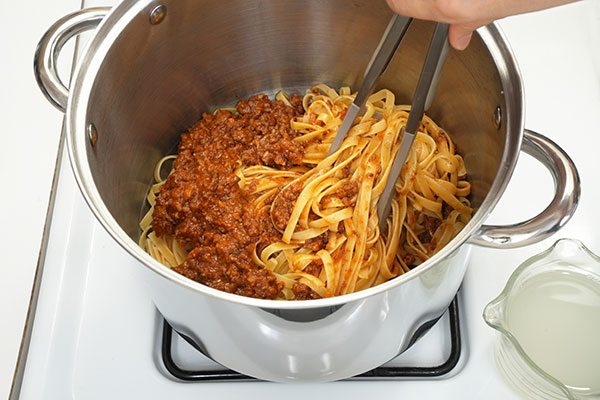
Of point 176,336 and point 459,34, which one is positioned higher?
point 459,34

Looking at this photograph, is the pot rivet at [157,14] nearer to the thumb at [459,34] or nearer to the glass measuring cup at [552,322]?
the thumb at [459,34]

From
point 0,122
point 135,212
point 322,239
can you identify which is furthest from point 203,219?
point 0,122

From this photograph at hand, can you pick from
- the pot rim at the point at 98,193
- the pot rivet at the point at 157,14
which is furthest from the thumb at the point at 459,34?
the pot rivet at the point at 157,14

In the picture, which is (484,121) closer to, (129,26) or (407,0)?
(407,0)

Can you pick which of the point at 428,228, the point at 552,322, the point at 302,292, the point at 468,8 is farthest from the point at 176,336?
the point at 468,8

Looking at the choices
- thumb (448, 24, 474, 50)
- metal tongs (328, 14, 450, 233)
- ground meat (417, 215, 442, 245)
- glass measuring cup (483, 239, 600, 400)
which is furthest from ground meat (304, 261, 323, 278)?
thumb (448, 24, 474, 50)

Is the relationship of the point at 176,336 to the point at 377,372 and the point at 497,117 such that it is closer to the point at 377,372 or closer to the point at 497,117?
the point at 377,372
